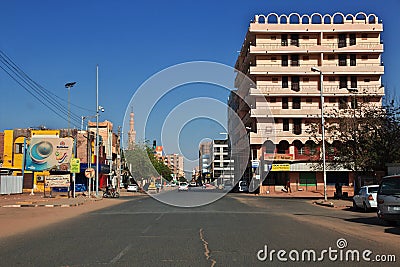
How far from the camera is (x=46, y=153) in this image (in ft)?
202

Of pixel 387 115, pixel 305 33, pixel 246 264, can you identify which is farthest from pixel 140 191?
pixel 246 264

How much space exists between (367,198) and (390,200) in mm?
10245

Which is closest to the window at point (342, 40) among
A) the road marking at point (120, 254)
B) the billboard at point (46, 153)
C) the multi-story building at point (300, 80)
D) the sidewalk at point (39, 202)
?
the multi-story building at point (300, 80)

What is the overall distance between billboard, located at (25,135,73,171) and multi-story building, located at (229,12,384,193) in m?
23.4

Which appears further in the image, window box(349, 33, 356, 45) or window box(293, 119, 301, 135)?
window box(349, 33, 356, 45)

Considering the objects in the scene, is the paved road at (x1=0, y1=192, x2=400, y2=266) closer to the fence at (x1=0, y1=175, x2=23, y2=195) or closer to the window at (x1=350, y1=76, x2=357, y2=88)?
the fence at (x1=0, y1=175, x2=23, y2=195)

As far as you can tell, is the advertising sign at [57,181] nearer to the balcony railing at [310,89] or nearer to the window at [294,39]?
the balcony railing at [310,89]

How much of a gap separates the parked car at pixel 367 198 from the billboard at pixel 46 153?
4139 centimetres

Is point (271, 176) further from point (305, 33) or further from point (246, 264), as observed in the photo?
point (246, 264)

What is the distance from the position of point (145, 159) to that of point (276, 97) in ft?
65.7

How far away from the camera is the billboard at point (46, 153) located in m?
60.7

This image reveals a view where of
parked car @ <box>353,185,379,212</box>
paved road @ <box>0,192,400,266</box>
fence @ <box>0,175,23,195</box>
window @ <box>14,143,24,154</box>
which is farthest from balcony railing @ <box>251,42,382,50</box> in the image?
paved road @ <box>0,192,400,266</box>

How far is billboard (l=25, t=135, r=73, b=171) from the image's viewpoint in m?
60.7

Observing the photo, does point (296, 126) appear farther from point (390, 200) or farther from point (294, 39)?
point (390, 200)
